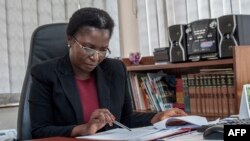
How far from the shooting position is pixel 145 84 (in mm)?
2883

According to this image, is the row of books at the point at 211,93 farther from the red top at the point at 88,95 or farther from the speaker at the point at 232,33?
the red top at the point at 88,95

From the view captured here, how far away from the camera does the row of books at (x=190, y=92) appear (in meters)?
2.35

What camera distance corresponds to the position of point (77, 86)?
1.61 metres

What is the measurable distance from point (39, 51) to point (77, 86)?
284 mm

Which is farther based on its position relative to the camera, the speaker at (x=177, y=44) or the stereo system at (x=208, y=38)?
the speaker at (x=177, y=44)

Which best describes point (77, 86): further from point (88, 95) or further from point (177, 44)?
point (177, 44)

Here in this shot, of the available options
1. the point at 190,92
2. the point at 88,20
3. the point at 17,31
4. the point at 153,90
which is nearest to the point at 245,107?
the point at 88,20

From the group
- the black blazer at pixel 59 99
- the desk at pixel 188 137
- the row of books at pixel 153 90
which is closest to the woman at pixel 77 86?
the black blazer at pixel 59 99

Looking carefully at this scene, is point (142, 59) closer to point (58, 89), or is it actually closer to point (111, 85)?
point (111, 85)

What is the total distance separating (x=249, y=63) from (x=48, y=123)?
125cm

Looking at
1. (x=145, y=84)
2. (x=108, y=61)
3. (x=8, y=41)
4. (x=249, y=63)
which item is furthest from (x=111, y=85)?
(x=8, y=41)

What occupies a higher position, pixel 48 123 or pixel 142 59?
pixel 142 59

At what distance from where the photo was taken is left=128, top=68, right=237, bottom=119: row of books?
7.70 ft

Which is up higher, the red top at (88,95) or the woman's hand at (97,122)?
the red top at (88,95)
